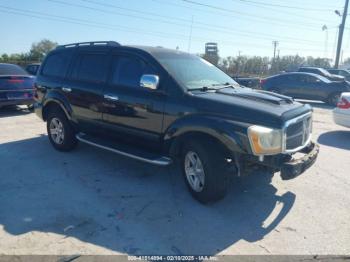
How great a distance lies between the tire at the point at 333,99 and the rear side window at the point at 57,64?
12.1m

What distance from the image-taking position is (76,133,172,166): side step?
442 centimetres

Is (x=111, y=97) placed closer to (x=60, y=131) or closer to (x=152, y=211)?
(x=60, y=131)

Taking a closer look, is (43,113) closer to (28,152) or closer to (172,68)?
(28,152)

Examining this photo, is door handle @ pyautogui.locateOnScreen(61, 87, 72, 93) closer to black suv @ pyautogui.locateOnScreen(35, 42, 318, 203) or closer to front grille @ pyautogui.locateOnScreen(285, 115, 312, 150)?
black suv @ pyautogui.locateOnScreen(35, 42, 318, 203)

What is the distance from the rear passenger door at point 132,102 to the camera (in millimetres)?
4605

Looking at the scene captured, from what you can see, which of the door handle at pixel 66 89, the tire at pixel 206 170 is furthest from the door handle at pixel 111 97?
the tire at pixel 206 170

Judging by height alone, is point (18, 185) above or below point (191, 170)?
below

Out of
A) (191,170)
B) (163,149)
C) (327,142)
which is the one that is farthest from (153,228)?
(327,142)

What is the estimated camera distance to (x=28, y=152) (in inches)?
248

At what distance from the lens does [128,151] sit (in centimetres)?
486

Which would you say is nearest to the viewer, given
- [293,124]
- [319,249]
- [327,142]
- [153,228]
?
[319,249]

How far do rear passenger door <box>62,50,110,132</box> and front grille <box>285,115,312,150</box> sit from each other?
2.92m

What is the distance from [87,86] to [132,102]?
1166 mm

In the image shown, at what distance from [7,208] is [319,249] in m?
3.56
